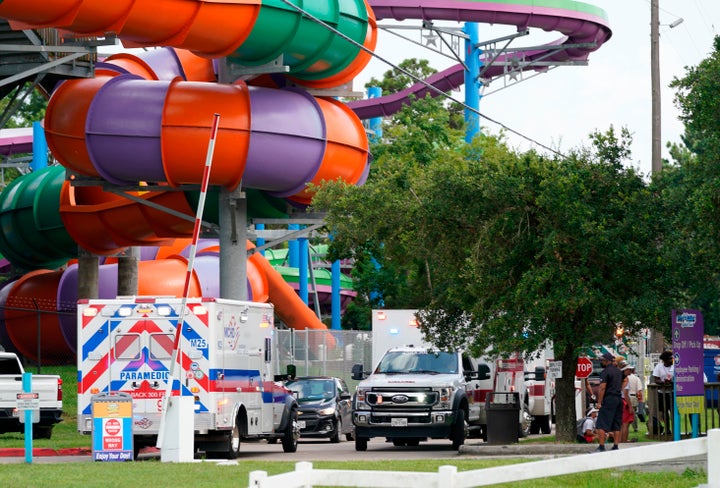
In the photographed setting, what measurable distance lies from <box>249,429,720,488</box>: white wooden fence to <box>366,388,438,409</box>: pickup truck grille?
1708cm

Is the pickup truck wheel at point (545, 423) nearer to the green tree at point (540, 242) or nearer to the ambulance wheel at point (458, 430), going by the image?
the ambulance wheel at point (458, 430)

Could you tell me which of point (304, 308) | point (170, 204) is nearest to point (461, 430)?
point (170, 204)

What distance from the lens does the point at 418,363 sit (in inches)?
1185

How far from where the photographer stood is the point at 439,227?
25.8 metres

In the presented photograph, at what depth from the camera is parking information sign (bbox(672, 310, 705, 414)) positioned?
23.3m

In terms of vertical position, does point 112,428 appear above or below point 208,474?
above

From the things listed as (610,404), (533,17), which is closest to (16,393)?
(610,404)

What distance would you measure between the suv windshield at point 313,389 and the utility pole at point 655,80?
899 centimetres

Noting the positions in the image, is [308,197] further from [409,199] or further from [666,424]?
[666,424]

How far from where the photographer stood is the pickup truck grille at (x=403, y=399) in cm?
2833

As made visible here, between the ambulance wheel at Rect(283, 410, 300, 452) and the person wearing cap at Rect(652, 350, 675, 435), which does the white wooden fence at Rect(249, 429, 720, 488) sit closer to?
the person wearing cap at Rect(652, 350, 675, 435)

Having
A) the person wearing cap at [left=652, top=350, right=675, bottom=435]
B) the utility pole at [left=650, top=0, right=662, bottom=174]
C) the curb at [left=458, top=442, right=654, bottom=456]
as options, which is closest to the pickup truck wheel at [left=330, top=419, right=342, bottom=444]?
the curb at [left=458, top=442, right=654, bottom=456]

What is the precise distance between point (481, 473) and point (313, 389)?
22.8 meters

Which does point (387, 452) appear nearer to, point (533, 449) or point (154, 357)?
point (533, 449)
